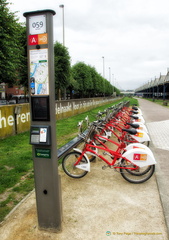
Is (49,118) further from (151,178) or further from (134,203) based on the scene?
(151,178)

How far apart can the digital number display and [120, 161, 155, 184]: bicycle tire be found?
2798 mm

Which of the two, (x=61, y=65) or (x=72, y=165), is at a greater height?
(x=61, y=65)

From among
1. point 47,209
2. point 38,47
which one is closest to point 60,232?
point 47,209

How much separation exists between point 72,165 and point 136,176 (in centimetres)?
128

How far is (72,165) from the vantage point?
166 inches

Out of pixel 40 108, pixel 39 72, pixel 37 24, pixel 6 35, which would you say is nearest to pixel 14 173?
pixel 40 108

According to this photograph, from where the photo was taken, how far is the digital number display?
7.58 ft

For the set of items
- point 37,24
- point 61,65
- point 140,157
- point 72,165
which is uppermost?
point 61,65

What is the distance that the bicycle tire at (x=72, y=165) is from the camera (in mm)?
4195

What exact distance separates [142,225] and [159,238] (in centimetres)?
28

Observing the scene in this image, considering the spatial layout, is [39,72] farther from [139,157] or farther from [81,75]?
[81,75]

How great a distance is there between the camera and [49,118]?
2.42 m

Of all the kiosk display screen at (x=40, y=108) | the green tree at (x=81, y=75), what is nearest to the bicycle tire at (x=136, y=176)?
the kiosk display screen at (x=40, y=108)

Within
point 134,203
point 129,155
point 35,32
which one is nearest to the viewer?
point 35,32
